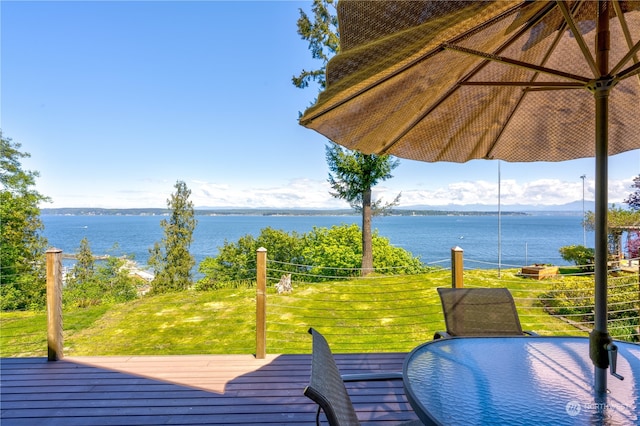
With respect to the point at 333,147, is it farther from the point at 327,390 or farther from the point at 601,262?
the point at 327,390

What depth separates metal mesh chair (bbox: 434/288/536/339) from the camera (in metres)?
2.31

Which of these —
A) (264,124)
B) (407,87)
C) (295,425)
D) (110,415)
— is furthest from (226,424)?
(264,124)

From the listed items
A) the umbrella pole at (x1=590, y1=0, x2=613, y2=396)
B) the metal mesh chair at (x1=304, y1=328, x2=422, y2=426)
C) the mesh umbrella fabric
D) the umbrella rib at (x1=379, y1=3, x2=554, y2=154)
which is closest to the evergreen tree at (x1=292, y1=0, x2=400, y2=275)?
the mesh umbrella fabric

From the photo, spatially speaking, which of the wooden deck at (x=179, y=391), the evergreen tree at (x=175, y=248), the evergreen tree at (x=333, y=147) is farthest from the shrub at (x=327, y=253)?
the wooden deck at (x=179, y=391)

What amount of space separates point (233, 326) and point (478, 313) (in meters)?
4.73

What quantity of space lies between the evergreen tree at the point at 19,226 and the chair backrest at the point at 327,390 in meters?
12.9

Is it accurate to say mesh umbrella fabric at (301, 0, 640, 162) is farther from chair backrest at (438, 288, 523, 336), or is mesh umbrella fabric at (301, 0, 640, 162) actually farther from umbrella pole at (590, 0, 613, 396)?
chair backrest at (438, 288, 523, 336)

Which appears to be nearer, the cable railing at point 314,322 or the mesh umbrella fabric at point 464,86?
the mesh umbrella fabric at point 464,86

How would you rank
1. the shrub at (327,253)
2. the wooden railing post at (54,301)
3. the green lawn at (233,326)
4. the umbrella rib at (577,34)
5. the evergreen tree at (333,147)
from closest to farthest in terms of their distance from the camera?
1. the umbrella rib at (577,34)
2. the wooden railing post at (54,301)
3. the green lawn at (233,326)
4. the evergreen tree at (333,147)
5. the shrub at (327,253)

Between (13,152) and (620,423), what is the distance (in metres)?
18.6

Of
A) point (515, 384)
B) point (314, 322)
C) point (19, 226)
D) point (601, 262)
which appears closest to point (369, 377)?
point (515, 384)

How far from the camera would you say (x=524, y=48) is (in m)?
1.94

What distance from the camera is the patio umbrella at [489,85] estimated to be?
1.05 meters

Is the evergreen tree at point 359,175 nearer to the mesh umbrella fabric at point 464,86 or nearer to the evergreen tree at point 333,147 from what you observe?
the evergreen tree at point 333,147
